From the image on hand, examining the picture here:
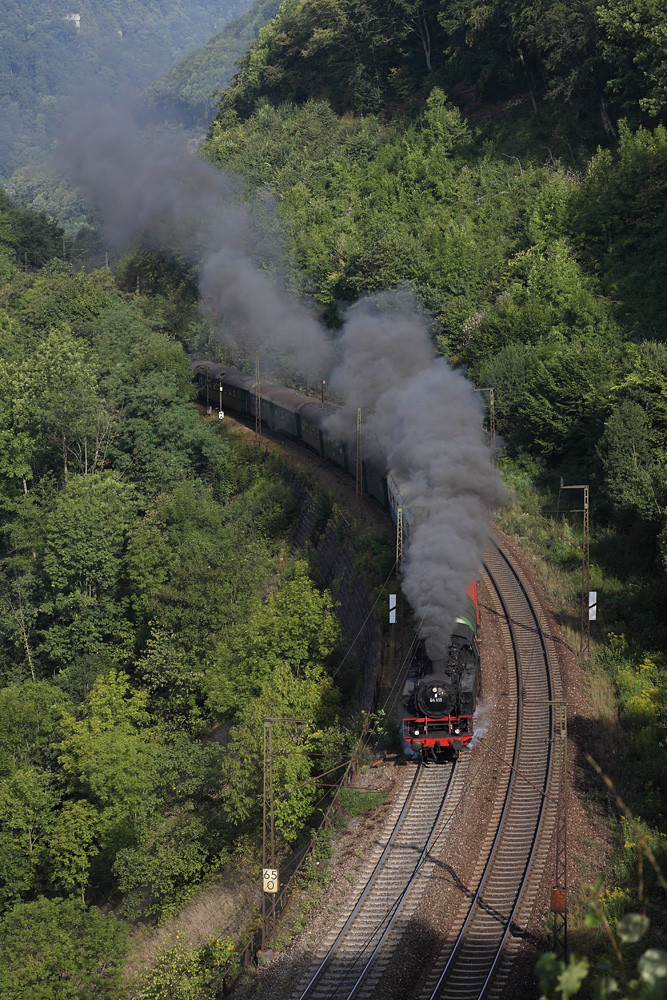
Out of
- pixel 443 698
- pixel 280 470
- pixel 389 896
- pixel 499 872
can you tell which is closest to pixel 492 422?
pixel 280 470

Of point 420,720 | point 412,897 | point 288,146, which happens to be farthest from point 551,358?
point 288,146

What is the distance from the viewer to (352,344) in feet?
160

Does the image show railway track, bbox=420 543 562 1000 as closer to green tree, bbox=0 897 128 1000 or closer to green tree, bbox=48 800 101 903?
green tree, bbox=0 897 128 1000

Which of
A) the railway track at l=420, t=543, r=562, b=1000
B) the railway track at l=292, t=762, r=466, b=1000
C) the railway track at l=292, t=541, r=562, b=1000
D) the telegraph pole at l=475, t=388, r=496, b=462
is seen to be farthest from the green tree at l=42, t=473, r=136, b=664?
the railway track at l=292, t=762, r=466, b=1000

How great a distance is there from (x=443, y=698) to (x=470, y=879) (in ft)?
12.8

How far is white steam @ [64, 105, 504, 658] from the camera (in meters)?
26.6

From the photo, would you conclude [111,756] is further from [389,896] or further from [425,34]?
[425,34]

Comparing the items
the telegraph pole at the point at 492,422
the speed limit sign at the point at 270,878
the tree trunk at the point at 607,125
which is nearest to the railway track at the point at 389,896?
the speed limit sign at the point at 270,878

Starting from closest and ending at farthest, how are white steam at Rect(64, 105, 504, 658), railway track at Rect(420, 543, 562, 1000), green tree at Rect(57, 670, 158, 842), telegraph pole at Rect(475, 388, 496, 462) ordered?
railway track at Rect(420, 543, 562, 1000), white steam at Rect(64, 105, 504, 658), green tree at Rect(57, 670, 158, 842), telegraph pole at Rect(475, 388, 496, 462)

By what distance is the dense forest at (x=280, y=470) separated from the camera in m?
29.7

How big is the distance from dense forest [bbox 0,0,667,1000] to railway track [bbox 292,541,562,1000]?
1527 millimetres

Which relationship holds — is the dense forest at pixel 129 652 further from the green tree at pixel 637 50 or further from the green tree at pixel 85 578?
the green tree at pixel 637 50

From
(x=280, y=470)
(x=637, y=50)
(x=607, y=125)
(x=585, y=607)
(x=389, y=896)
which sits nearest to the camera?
(x=389, y=896)

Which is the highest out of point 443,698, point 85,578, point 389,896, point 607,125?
point 607,125
